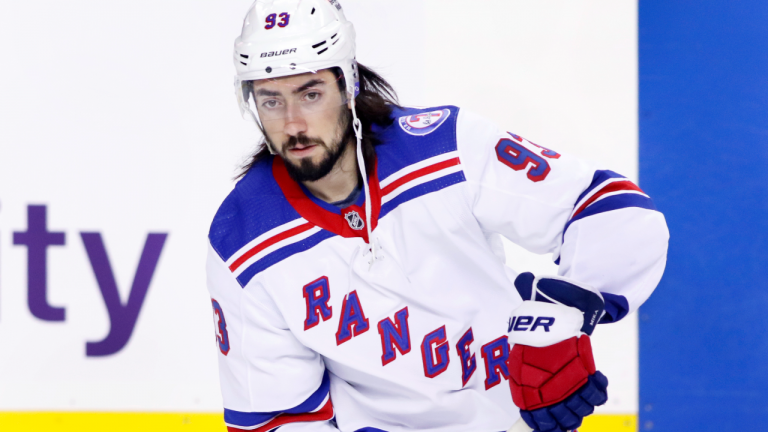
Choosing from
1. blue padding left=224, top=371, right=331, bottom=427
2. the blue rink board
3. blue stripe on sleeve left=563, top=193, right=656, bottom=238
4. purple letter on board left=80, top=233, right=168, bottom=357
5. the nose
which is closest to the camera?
blue stripe on sleeve left=563, top=193, right=656, bottom=238

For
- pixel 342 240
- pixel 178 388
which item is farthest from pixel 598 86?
pixel 178 388

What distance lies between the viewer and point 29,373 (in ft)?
7.34

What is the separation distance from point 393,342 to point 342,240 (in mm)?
217

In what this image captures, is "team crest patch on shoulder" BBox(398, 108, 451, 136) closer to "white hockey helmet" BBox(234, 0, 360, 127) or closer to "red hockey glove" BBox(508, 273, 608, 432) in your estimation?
"white hockey helmet" BBox(234, 0, 360, 127)

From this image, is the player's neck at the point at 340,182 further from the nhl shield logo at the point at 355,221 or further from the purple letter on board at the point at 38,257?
the purple letter on board at the point at 38,257

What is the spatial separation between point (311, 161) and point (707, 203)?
4.12 ft

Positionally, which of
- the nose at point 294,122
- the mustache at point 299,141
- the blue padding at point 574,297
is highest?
the nose at point 294,122

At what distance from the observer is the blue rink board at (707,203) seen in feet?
6.69

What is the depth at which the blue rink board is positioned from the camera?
2.04 metres

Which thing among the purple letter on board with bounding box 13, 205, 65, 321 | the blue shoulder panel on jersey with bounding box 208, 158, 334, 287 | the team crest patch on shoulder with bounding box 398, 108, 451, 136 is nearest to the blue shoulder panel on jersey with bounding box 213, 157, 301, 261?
the blue shoulder panel on jersey with bounding box 208, 158, 334, 287

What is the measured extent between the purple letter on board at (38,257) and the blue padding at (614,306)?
1.62m

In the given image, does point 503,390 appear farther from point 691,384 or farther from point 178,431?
point 178,431

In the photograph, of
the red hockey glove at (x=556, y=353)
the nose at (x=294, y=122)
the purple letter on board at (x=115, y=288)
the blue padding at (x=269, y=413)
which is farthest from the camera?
the purple letter on board at (x=115, y=288)

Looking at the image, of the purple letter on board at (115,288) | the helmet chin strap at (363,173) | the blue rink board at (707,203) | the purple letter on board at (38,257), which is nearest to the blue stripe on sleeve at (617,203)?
the helmet chin strap at (363,173)
